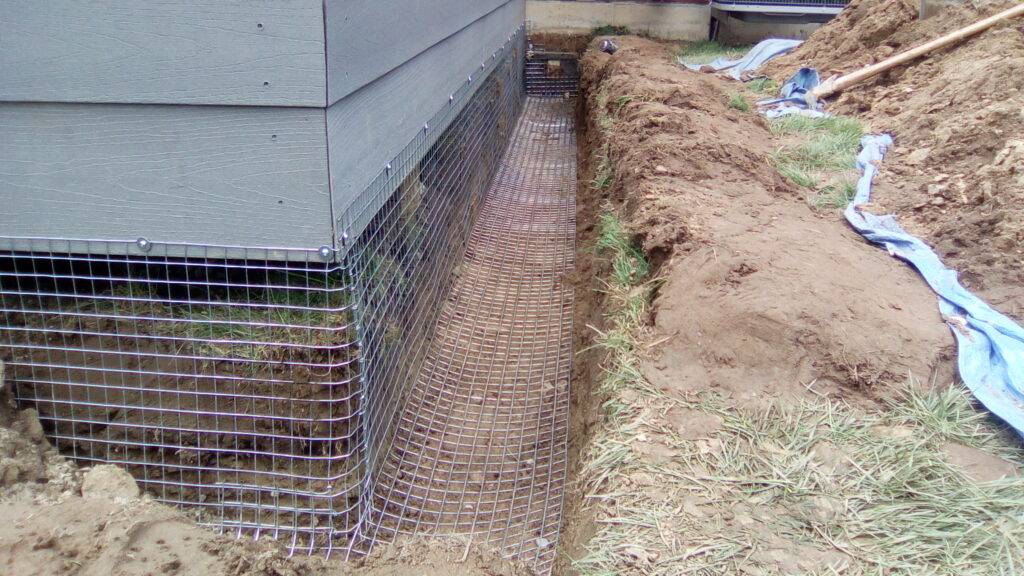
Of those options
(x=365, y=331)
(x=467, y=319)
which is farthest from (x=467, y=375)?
(x=365, y=331)

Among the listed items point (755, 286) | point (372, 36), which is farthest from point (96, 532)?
point (755, 286)

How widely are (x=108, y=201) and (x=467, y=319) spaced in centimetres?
269

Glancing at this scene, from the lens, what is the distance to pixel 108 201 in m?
2.92

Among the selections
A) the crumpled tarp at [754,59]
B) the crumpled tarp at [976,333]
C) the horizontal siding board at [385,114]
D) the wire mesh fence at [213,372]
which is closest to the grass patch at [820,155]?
the crumpled tarp at [976,333]

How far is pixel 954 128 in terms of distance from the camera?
5.77 meters

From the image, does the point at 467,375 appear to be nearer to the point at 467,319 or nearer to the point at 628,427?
the point at 467,319

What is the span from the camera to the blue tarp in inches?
119

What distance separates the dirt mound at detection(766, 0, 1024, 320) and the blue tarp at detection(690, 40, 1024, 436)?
153mm

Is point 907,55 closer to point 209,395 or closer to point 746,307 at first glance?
point 746,307

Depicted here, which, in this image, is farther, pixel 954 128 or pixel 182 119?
pixel 954 128

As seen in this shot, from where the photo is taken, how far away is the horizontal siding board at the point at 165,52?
2.62m

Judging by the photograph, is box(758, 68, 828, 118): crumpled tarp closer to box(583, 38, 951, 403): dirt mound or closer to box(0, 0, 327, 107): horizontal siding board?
box(583, 38, 951, 403): dirt mound

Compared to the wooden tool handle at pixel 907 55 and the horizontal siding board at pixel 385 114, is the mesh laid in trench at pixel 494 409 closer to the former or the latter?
the horizontal siding board at pixel 385 114

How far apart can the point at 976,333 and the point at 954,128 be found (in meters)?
3.12
